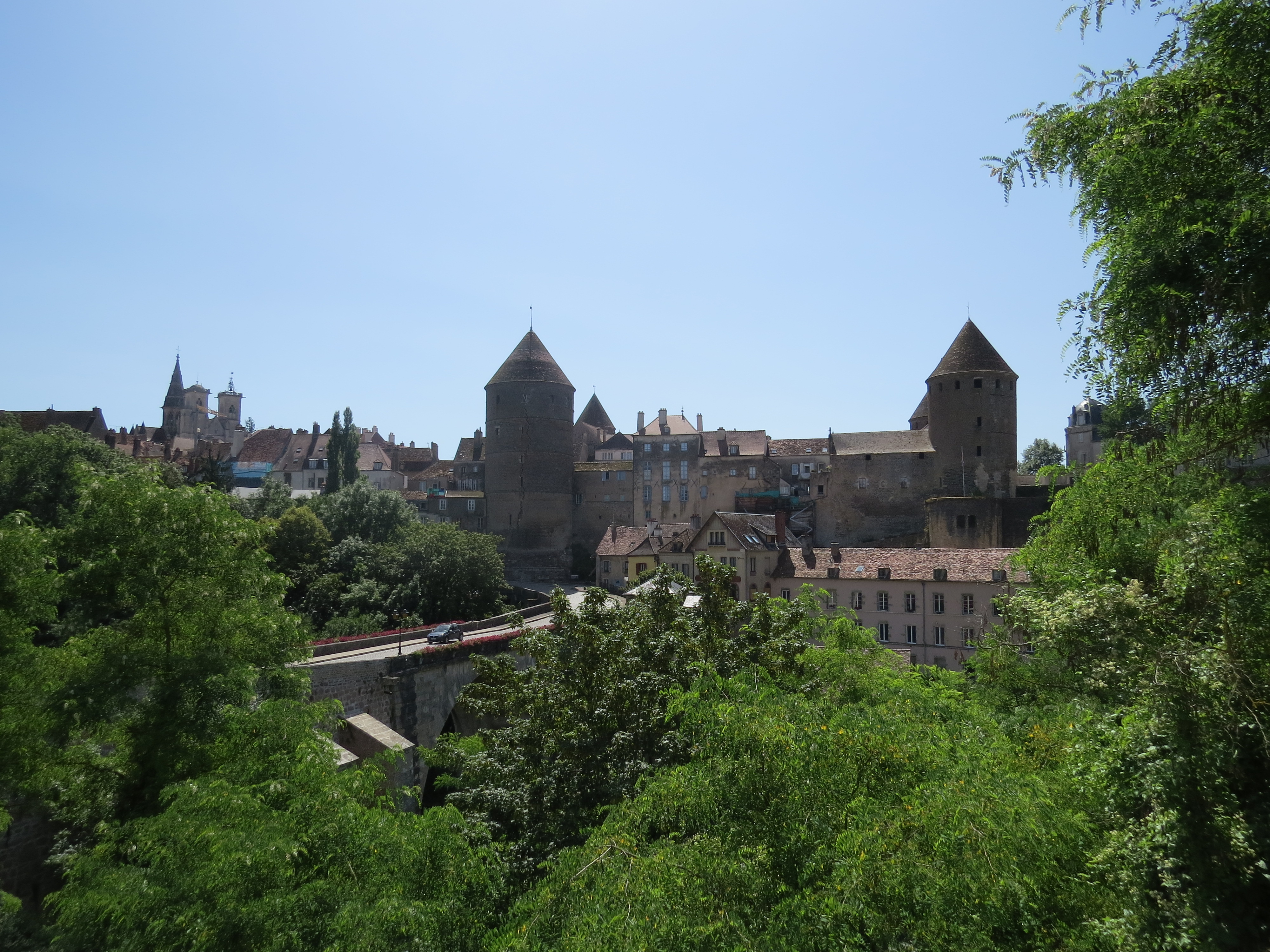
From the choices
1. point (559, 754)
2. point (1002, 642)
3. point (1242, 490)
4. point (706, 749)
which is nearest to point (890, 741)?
point (706, 749)

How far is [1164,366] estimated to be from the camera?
7.76m

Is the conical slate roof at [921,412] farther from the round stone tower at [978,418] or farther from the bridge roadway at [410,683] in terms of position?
the bridge roadway at [410,683]

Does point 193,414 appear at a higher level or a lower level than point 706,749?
higher

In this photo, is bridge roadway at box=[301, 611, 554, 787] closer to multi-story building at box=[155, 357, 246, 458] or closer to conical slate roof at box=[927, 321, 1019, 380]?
conical slate roof at box=[927, 321, 1019, 380]

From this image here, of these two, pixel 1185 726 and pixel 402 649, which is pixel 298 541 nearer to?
pixel 402 649

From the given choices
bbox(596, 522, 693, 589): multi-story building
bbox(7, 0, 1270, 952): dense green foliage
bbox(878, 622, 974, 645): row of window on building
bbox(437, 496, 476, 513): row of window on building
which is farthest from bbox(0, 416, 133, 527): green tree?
bbox(437, 496, 476, 513): row of window on building

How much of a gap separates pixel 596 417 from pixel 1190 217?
8256 centimetres

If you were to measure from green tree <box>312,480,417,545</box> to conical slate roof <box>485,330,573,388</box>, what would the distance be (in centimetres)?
1731

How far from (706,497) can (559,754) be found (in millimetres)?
57167

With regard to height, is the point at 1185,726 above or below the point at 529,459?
below

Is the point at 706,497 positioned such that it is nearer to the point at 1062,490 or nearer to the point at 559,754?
the point at 1062,490

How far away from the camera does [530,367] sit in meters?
65.5

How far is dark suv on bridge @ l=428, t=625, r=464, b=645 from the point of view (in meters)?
30.1

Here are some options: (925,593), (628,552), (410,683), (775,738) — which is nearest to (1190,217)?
(775,738)
